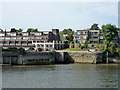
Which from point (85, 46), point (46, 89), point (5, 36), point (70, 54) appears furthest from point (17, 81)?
point (5, 36)

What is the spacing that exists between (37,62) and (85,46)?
31471 millimetres

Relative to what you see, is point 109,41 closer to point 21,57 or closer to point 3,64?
point 21,57

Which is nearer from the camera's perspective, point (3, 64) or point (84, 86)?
point (84, 86)

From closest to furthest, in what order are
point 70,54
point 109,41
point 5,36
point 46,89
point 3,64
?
point 46,89
point 3,64
point 70,54
point 109,41
point 5,36

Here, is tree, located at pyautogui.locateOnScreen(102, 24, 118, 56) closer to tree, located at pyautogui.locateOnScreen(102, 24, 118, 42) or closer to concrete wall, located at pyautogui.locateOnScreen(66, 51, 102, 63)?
tree, located at pyautogui.locateOnScreen(102, 24, 118, 42)

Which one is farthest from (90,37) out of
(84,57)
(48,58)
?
(48,58)

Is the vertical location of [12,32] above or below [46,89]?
above

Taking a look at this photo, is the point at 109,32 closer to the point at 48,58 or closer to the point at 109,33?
the point at 109,33

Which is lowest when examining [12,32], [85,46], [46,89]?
[46,89]

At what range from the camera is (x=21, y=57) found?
8256 centimetres

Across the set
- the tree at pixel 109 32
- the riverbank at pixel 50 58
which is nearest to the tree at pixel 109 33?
the tree at pixel 109 32

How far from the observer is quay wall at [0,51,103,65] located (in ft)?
271

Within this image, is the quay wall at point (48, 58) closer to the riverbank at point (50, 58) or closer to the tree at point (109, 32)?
the riverbank at point (50, 58)

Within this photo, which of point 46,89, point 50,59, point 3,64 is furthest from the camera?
point 50,59
